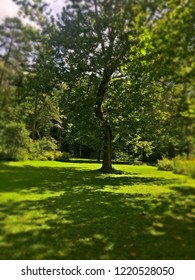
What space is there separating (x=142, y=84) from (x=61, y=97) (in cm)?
478

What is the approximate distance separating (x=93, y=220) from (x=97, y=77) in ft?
45.0

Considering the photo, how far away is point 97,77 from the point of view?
20.5m

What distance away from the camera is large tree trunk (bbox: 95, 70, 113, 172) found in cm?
2075

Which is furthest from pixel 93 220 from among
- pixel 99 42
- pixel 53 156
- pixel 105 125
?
Result: pixel 105 125

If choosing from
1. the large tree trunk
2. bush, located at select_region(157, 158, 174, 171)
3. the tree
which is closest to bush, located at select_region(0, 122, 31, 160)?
the tree

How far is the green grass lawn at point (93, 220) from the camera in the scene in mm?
5934

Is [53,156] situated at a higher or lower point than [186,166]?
higher

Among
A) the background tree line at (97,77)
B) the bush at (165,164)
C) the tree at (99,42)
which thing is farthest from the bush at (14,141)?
the bush at (165,164)

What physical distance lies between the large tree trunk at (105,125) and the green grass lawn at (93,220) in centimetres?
857

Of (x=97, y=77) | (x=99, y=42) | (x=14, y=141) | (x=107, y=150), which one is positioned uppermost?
(x=99, y=42)

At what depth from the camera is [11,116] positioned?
8570mm

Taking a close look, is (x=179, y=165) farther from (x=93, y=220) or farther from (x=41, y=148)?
(x=41, y=148)

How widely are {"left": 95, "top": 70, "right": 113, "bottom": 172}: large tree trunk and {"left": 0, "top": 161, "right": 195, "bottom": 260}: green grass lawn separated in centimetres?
857
